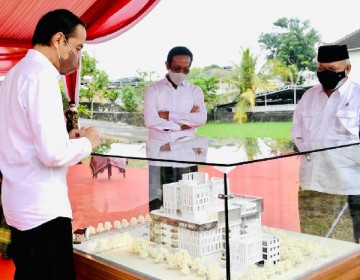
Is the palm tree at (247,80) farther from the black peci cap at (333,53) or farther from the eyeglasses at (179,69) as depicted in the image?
the black peci cap at (333,53)

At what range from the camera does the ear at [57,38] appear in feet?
5.39

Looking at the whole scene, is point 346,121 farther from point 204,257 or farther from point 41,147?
point 41,147

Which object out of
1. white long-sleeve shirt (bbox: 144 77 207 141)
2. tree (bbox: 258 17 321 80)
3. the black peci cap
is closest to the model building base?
the black peci cap

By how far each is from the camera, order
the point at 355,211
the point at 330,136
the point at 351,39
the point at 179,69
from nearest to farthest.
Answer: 1. the point at 355,211
2. the point at 330,136
3. the point at 179,69
4. the point at 351,39

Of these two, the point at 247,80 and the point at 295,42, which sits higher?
the point at 295,42

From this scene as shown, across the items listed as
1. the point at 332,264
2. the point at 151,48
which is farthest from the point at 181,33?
the point at 332,264

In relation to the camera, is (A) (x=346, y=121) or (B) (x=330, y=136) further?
Result: (A) (x=346, y=121)

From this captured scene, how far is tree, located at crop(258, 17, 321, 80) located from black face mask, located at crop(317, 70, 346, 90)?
15287 millimetres

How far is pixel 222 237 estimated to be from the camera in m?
1.66

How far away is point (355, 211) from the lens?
2.12m

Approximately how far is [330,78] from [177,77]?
117cm

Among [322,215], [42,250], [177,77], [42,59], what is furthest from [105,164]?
[177,77]

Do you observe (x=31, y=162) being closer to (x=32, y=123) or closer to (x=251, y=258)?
(x=32, y=123)

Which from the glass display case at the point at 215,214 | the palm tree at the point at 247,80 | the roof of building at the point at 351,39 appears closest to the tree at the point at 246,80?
the palm tree at the point at 247,80
